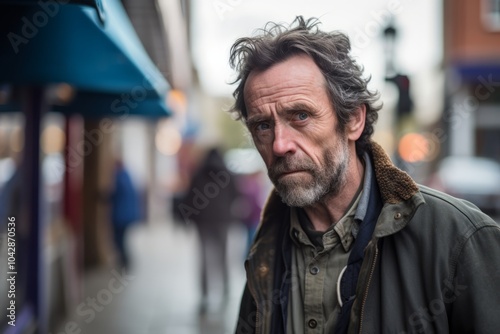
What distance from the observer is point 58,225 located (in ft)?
27.3

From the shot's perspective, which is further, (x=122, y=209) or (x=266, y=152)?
(x=122, y=209)

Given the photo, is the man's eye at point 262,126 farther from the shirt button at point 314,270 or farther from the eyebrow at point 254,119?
the shirt button at point 314,270

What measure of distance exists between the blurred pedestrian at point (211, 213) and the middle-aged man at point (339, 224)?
555cm

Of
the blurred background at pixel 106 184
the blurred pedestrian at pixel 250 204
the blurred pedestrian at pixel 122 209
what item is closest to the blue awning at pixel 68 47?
the blurred background at pixel 106 184

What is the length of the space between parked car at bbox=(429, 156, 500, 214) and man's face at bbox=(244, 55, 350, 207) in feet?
37.8

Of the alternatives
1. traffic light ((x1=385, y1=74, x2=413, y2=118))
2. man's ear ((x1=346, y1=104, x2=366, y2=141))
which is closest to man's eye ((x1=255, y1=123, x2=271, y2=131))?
man's ear ((x1=346, y1=104, x2=366, y2=141))

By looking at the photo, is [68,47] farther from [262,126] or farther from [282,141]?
[282,141]

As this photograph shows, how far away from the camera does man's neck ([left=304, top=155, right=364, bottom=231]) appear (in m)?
2.10

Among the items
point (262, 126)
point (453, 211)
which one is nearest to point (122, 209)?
point (262, 126)

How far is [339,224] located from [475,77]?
63.6 feet

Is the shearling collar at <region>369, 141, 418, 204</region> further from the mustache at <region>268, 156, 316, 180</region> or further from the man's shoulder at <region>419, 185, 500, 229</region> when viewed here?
the mustache at <region>268, 156, 316, 180</region>

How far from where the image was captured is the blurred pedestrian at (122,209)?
9969 millimetres

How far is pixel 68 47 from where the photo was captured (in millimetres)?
3303

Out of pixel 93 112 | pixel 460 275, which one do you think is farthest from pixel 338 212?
pixel 93 112
